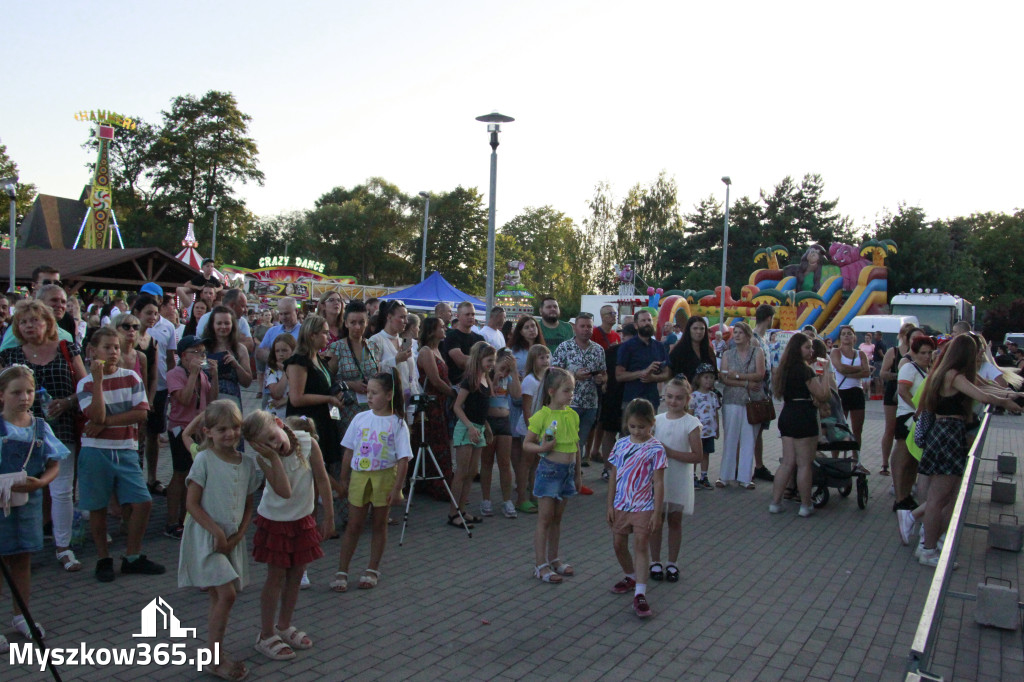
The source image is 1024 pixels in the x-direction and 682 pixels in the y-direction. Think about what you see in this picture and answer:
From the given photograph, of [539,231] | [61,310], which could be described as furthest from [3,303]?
[539,231]

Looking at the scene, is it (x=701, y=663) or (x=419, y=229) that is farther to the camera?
(x=419, y=229)

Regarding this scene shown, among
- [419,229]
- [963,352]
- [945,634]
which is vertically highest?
[419,229]

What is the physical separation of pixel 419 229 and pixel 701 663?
6554cm

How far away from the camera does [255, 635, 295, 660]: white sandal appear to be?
395cm

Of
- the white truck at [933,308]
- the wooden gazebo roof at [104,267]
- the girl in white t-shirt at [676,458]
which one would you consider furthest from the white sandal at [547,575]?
the white truck at [933,308]

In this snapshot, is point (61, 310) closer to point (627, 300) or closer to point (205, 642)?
point (205, 642)

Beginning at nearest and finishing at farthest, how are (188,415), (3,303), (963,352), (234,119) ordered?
(963,352) < (188,415) < (3,303) < (234,119)

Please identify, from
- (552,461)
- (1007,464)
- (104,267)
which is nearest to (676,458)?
(552,461)

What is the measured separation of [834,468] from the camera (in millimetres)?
7945

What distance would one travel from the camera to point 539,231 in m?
77.3

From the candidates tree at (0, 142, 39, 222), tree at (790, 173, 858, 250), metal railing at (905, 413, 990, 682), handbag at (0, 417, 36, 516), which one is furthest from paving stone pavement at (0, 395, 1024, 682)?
tree at (790, 173, 858, 250)

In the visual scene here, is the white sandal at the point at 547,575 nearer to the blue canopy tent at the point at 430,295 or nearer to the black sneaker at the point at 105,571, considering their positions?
the black sneaker at the point at 105,571

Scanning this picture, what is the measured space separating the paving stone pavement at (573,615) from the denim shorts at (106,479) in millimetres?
543

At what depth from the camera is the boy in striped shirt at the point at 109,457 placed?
5031 millimetres
